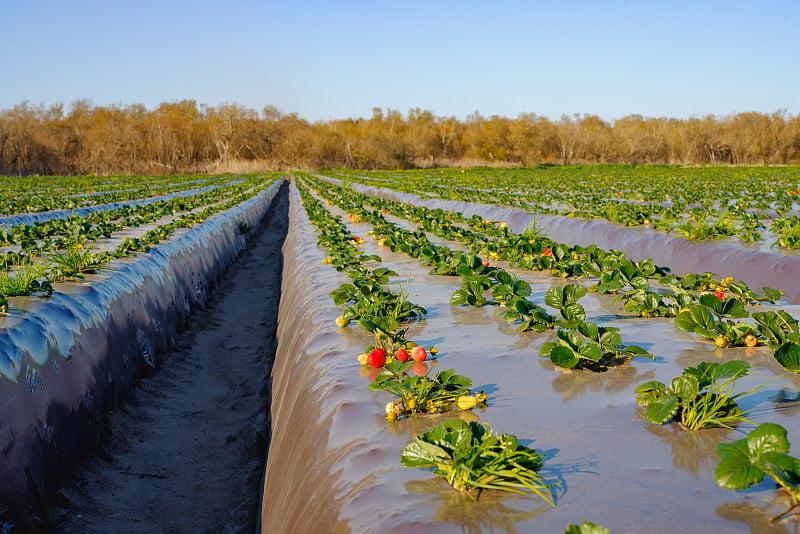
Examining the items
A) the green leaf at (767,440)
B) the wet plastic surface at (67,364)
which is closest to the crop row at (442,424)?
the green leaf at (767,440)

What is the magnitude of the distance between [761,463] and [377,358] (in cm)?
179

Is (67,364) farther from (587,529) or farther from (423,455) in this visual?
(587,529)

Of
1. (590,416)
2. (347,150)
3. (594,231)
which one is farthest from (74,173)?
(590,416)

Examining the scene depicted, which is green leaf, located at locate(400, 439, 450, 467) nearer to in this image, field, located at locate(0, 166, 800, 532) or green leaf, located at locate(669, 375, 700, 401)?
field, located at locate(0, 166, 800, 532)

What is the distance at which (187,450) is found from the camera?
416 centimetres

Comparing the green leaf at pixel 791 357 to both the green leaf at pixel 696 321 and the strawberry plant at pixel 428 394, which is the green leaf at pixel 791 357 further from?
the strawberry plant at pixel 428 394

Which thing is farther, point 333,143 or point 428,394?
point 333,143

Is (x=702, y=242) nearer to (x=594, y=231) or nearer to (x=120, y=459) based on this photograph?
(x=594, y=231)

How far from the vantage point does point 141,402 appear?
15.7 feet

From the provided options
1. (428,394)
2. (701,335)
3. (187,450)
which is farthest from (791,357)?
(187,450)

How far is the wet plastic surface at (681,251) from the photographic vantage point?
Answer: 628 cm

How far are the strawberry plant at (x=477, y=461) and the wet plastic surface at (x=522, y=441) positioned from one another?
4cm

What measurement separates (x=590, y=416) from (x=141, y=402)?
4.00 metres

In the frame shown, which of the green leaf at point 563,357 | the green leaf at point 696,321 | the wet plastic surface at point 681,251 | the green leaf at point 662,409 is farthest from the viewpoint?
the wet plastic surface at point 681,251
